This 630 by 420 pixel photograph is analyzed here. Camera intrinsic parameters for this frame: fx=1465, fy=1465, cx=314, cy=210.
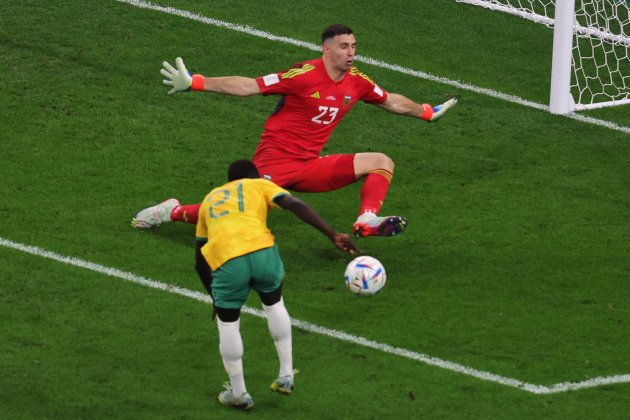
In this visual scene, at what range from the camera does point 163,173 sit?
527 inches

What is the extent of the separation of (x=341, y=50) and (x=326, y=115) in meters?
0.62

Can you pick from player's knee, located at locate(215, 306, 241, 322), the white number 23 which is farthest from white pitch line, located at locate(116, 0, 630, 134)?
player's knee, located at locate(215, 306, 241, 322)

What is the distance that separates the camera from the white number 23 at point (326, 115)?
480 inches

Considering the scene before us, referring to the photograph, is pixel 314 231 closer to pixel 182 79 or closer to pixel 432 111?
pixel 432 111

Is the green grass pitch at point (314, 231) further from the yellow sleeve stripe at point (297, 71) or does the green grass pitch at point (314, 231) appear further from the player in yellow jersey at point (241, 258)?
the yellow sleeve stripe at point (297, 71)

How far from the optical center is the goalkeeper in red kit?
11.8 meters

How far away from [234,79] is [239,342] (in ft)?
10.6

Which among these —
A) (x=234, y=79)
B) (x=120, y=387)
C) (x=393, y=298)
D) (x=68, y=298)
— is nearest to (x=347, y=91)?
Result: (x=234, y=79)

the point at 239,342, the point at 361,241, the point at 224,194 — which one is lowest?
the point at 361,241

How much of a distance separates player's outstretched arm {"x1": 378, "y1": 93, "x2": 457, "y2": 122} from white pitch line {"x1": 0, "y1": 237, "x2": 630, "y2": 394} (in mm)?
2621

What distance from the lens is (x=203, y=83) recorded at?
1153cm

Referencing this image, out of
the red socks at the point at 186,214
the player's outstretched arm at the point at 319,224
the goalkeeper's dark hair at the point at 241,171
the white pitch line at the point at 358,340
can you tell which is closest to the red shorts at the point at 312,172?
the red socks at the point at 186,214

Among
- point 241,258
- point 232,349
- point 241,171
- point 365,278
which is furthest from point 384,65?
point 232,349

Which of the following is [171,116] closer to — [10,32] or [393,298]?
[10,32]
